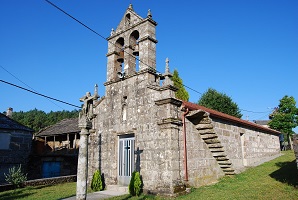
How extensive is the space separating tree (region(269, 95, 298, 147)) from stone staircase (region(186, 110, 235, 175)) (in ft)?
78.8

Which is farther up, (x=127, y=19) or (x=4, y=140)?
(x=127, y=19)

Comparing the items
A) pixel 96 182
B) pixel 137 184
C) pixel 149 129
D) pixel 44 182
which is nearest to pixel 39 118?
pixel 44 182

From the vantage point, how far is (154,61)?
11641 mm

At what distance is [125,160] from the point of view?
11539 mm

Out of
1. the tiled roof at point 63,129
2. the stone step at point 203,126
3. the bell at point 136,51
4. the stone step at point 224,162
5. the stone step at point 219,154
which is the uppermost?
the bell at point 136,51

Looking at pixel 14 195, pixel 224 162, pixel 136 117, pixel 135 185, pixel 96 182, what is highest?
pixel 136 117

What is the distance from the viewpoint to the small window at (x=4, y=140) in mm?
18564

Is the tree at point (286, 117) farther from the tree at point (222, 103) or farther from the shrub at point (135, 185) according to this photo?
the shrub at point (135, 185)

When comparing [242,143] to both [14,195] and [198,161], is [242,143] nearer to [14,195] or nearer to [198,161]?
[198,161]

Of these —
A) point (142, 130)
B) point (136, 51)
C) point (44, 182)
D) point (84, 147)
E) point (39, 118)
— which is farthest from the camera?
point (39, 118)

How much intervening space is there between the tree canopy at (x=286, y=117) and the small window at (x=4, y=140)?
32313 millimetres

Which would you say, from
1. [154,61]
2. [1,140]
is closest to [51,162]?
[1,140]

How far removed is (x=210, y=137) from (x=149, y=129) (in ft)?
10.2

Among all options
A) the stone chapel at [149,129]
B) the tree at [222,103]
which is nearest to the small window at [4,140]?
the stone chapel at [149,129]
